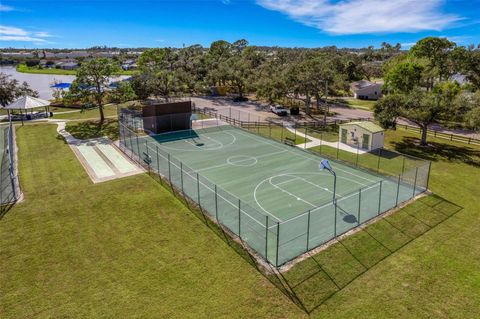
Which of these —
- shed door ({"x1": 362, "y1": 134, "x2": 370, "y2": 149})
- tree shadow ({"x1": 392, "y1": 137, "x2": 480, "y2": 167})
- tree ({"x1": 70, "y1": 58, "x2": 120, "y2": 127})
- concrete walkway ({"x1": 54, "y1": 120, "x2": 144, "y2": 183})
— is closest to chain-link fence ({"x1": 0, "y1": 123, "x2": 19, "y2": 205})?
concrete walkway ({"x1": 54, "y1": 120, "x2": 144, "y2": 183})

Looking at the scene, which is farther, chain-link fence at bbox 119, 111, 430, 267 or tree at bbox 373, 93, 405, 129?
tree at bbox 373, 93, 405, 129

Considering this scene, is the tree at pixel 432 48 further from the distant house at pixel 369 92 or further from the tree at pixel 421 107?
the tree at pixel 421 107

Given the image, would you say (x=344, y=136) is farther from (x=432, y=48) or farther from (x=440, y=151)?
(x=432, y=48)

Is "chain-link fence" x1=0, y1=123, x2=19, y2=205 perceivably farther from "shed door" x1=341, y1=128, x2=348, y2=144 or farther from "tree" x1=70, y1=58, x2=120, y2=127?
"shed door" x1=341, y1=128, x2=348, y2=144

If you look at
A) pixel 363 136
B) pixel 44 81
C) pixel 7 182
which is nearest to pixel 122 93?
pixel 7 182

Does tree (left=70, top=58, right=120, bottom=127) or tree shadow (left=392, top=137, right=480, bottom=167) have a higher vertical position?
tree (left=70, top=58, right=120, bottom=127)

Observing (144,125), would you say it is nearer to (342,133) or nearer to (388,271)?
(342,133)

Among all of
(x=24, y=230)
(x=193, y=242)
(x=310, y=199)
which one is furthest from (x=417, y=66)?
(x=24, y=230)

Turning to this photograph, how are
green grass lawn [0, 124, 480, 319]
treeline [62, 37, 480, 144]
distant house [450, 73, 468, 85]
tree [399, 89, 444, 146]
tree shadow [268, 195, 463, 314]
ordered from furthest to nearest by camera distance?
distant house [450, 73, 468, 85]
treeline [62, 37, 480, 144]
tree [399, 89, 444, 146]
tree shadow [268, 195, 463, 314]
green grass lawn [0, 124, 480, 319]
